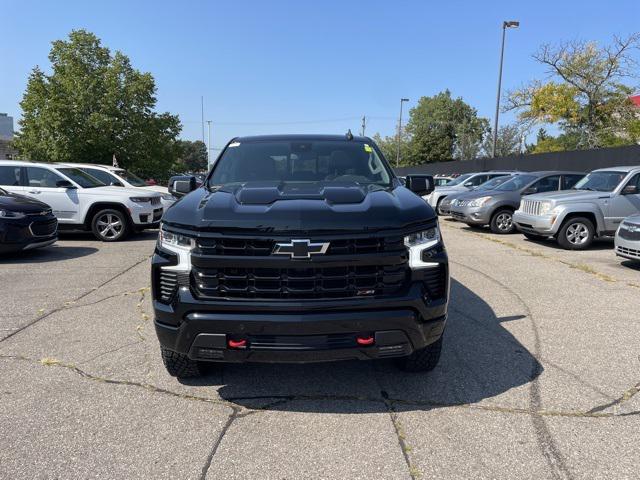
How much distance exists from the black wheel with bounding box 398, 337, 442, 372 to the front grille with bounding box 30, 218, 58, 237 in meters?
7.44

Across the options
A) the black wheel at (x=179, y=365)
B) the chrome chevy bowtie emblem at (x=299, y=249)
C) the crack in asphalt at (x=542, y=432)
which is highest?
the chrome chevy bowtie emblem at (x=299, y=249)

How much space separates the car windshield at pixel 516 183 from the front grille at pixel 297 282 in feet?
38.4

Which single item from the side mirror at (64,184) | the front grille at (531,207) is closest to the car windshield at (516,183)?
the front grille at (531,207)

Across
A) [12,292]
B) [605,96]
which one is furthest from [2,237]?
[605,96]

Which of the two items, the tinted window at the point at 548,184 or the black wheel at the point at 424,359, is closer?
the black wheel at the point at 424,359

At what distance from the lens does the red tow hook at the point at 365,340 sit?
3.00 meters

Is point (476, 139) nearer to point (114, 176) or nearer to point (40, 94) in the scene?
point (40, 94)

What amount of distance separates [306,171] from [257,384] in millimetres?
1904

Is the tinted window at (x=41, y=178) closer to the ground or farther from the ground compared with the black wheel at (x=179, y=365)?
farther from the ground

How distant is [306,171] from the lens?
4.49 metres

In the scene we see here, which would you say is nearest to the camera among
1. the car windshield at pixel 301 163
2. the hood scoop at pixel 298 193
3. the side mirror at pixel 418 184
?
the hood scoop at pixel 298 193

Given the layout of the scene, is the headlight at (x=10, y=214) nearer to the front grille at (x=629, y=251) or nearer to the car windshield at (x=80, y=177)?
the car windshield at (x=80, y=177)

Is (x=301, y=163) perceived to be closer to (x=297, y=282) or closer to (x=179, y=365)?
(x=297, y=282)

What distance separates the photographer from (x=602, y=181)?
10.8 metres
